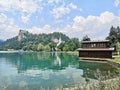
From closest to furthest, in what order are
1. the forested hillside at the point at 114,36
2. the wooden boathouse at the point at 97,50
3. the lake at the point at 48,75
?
the lake at the point at 48,75
the wooden boathouse at the point at 97,50
the forested hillside at the point at 114,36

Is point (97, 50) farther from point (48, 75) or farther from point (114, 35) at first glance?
point (114, 35)

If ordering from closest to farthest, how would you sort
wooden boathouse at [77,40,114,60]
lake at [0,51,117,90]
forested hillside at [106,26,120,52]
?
lake at [0,51,117,90] → wooden boathouse at [77,40,114,60] → forested hillside at [106,26,120,52]

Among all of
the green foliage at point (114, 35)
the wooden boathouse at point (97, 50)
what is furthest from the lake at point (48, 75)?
the green foliage at point (114, 35)

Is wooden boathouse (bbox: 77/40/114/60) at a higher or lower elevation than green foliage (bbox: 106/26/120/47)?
lower

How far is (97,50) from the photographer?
62.6 m

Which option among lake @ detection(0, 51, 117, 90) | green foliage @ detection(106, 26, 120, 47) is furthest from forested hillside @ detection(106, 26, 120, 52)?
lake @ detection(0, 51, 117, 90)

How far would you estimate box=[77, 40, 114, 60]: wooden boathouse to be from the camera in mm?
A: 60206

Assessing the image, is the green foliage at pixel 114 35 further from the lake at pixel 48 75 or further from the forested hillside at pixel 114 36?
the lake at pixel 48 75

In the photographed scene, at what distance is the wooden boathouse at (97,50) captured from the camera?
6021 centimetres

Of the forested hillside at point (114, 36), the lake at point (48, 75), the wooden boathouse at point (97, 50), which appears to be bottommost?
the lake at point (48, 75)

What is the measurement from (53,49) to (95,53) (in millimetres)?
101527

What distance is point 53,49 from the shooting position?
164m

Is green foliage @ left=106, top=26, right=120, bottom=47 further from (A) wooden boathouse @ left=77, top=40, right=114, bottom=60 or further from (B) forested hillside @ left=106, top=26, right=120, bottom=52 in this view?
(A) wooden boathouse @ left=77, top=40, right=114, bottom=60

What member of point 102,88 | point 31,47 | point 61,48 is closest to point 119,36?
point 61,48
